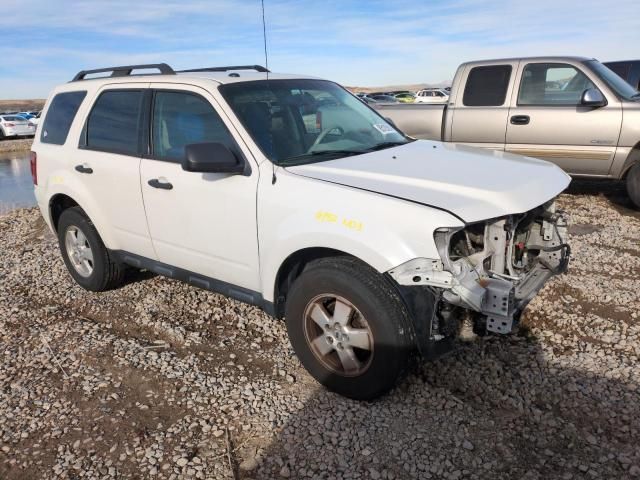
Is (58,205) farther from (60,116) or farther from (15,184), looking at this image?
(15,184)

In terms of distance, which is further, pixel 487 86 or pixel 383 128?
pixel 487 86

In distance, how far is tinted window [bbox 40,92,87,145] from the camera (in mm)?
4785

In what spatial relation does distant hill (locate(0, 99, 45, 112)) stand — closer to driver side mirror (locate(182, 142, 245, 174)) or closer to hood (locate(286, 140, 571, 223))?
driver side mirror (locate(182, 142, 245, 174))

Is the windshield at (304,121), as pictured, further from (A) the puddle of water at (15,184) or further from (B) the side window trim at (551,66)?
(A) the puddle of water at (15,184)

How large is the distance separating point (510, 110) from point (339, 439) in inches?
245

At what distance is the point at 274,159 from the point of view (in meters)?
3.41

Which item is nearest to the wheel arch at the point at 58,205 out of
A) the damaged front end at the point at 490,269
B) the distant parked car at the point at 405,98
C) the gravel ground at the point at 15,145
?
the damaged front end at the point at 490,269

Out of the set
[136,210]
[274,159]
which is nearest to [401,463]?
[274,159]

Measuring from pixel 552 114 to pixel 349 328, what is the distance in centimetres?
576

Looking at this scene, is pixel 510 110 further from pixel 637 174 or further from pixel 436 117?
pixel 637 174

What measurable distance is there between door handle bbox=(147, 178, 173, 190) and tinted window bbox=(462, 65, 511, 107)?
564 cm

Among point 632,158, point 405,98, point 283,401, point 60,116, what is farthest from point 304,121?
point 405,98

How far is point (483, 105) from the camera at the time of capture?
793 centimetres

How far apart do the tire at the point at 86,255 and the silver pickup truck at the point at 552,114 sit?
548 cm
